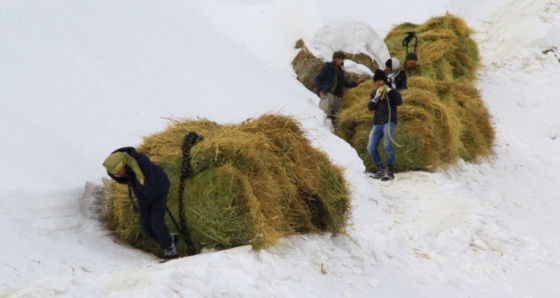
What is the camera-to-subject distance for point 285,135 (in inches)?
250

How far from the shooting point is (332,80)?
1049 cm

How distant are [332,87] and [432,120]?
5.48 feet

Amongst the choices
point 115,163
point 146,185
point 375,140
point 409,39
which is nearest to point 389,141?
point 375,140

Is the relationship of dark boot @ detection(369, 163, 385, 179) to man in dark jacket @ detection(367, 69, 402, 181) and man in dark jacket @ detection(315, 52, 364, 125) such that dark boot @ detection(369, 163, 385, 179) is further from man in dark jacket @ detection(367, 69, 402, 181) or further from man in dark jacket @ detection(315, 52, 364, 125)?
man in dark jacket @ detection(315, 52, 364, 125)

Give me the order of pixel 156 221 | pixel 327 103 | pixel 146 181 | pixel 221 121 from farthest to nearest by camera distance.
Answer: pixel 327 103 → pixel 221 121 → pixel 156 221 → pixel 146 181

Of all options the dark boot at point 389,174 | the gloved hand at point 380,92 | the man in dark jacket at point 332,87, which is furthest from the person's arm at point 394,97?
the man in dark jacket at point 332,87

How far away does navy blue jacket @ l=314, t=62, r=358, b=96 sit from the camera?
34.3 feet

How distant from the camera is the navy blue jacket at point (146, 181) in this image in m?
5.11

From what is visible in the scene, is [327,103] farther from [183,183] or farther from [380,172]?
[183,183]

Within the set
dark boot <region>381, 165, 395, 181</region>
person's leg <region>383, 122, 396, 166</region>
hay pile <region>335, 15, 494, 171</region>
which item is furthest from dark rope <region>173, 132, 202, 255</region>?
hay pile <region>335, 15, 494, 171</region>

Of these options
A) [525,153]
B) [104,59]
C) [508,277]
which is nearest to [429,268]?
[508,277]

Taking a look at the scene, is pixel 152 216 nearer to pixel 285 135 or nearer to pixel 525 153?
pixel 285 135

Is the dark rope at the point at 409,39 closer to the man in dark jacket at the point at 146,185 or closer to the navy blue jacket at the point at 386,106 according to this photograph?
the navy blue jacket at the point at 386,106

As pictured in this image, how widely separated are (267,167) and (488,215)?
12.0 feet
